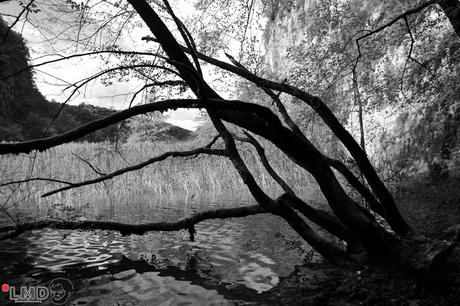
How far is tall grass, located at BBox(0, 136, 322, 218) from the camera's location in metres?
10.6

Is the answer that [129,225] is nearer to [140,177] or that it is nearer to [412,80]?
[412,80]

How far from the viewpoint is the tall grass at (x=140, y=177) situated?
34.7 ft

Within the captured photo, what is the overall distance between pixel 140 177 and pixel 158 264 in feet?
28.9

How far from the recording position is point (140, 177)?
41.3 ft

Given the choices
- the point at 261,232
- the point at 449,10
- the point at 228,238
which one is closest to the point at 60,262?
the point at 228,238

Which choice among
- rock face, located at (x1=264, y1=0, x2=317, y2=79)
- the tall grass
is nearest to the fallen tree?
the tall grass

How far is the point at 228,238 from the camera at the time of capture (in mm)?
5746

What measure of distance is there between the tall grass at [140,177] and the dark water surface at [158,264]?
4.64 m

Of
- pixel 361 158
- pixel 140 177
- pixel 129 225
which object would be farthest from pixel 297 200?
pixel 140 177

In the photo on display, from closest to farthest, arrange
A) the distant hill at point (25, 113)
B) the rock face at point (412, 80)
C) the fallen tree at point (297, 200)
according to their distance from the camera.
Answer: the fallen tree at point (297, 200)
the rock face at point (412, 80)
the distant hill at point (25, 113)

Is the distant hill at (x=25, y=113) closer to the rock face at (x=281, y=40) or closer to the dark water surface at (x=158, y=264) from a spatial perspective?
the rock face at (x=281, y=40)

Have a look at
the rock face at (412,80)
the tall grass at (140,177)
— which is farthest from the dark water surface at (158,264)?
the tall grass at (140,177)

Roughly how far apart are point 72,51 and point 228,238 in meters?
4.11

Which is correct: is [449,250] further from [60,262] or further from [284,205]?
[60,262]
